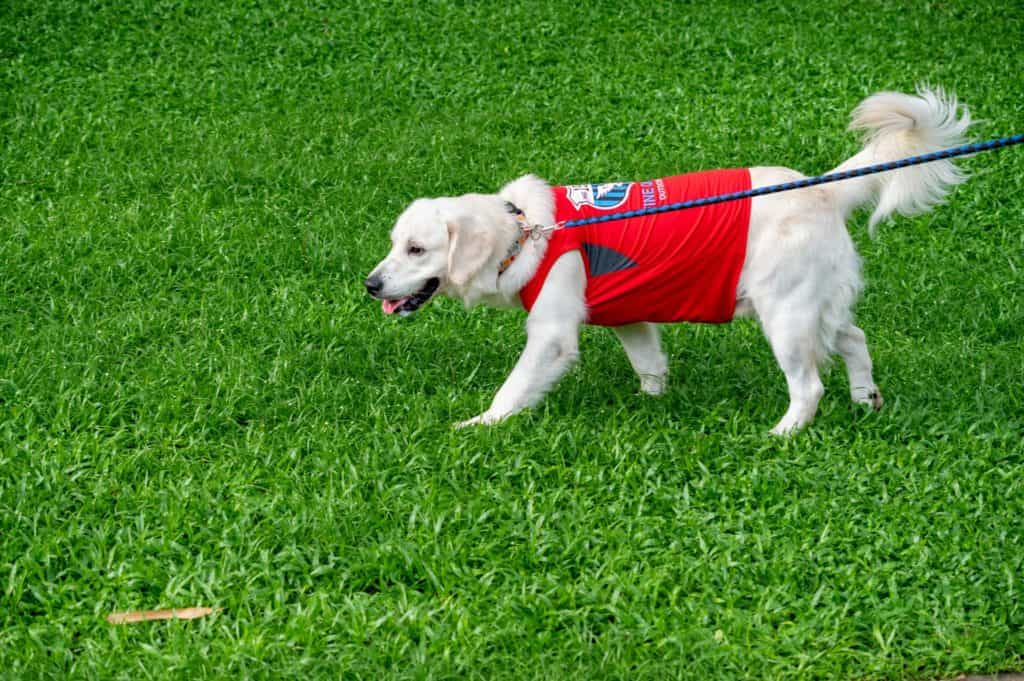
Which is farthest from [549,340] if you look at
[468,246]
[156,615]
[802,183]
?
[156,615]

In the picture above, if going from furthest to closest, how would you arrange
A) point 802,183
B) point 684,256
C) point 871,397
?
point 871,397, point 684,256, point 802,183

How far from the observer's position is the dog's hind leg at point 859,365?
5.61m

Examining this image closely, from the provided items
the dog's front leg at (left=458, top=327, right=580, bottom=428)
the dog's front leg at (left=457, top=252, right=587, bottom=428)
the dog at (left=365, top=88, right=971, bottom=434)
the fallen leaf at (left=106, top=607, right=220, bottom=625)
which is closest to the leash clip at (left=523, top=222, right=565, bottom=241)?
the dog at (left=365, top=88, right=971, bottom=434)

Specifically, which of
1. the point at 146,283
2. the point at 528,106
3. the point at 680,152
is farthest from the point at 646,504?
the point at 528,106

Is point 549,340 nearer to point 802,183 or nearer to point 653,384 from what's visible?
point 653,384

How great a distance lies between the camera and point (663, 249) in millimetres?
5262

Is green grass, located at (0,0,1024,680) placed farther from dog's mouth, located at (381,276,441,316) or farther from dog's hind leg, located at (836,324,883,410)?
dog's mouth, located at (381,276,441,316)

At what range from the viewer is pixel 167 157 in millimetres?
8898

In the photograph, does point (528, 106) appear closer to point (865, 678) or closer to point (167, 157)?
point (167, 157)

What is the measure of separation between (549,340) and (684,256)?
0.66 m

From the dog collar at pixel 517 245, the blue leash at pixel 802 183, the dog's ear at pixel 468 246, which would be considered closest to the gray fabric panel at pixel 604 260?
the blue leash at pixel 802 183

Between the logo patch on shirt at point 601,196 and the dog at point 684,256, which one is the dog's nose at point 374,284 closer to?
the dog at point 684,256

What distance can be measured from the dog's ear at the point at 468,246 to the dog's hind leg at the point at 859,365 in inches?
64.0

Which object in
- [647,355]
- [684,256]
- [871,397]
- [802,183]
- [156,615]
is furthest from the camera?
[647,355]
